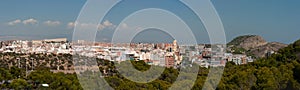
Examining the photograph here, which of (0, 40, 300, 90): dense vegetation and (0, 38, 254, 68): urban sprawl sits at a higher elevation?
(0, 38, 254, 68): urban sprawl

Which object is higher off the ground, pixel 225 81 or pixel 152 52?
pixel 152 52

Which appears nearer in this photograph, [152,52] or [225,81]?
[225,81]

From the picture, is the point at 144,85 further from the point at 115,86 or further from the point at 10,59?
the point at 10,59

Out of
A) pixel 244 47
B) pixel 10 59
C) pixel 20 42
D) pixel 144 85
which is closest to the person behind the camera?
pixel 144 85

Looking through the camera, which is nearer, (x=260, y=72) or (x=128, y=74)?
(x=128, y=74)

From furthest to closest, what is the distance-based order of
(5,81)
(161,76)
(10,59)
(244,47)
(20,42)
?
(244,47), (20,42), (10,59), (5,81), (161,76)

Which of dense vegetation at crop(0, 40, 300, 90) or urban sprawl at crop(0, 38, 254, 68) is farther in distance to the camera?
urban sprawl at crop(0, 38, 254, 68)

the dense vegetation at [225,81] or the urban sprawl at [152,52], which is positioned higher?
the urban sprawl at [152,52]

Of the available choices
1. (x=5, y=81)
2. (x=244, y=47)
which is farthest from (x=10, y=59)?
(x=244, y=47)

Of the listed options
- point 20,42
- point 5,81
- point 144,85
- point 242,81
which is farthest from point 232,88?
point 20,42

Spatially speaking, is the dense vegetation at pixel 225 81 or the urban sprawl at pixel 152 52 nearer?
the dense vegetation at pixel 225 81
